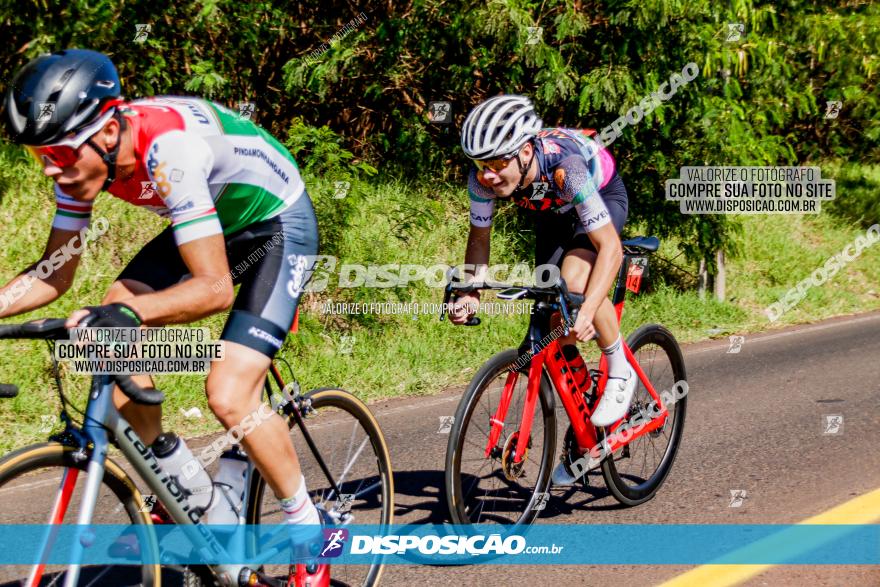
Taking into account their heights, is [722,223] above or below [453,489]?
above

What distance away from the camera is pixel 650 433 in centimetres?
545

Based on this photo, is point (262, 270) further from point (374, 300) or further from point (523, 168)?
point (374, 300)

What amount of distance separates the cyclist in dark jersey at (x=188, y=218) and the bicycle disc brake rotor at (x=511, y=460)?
4.10 feet

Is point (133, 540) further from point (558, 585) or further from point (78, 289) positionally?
point (78, 289)

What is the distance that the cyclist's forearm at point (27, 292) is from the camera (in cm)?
313

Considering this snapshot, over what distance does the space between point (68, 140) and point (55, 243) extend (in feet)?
2.37

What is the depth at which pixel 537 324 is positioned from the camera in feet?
14.8

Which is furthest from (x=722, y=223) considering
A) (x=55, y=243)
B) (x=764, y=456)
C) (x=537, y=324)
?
(x=55, y=243)

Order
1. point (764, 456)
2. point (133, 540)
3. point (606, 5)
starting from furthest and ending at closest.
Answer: point (606, 5) < point (764, 456) < point (133, 540)

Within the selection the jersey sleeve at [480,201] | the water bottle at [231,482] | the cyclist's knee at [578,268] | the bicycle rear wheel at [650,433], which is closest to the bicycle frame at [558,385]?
the bicycle rear wheel at [650,433]

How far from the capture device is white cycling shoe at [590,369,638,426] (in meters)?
4.81

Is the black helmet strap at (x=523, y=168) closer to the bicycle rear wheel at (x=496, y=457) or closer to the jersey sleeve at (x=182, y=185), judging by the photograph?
the bicycle rear wheel at (x=496, y=457)

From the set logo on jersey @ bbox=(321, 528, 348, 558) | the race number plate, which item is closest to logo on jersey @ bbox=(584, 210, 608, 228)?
the race number plate

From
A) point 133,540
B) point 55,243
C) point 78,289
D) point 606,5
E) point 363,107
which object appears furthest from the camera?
point 363,107
